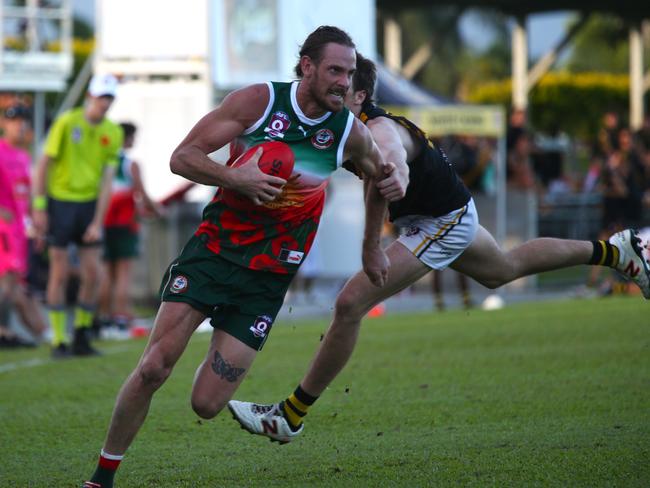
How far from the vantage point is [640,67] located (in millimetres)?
34906

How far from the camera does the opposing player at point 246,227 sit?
587cm

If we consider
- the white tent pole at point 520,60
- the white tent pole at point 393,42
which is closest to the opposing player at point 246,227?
the white tent pole at point 393,42

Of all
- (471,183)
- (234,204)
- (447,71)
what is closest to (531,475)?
(234,204)

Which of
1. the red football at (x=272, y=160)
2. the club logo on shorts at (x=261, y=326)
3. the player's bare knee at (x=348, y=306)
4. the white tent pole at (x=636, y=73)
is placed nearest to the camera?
the red football at (x=272, y=160)

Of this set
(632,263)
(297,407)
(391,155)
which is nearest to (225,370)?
(297,407)

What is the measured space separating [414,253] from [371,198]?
Result: 94 cm

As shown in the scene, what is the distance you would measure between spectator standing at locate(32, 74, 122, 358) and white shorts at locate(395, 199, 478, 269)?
5.21 m

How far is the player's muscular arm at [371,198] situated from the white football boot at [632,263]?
79.6 inches

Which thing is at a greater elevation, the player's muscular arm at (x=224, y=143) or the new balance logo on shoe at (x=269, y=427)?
the player's muscular arm at (x=224, y=143)

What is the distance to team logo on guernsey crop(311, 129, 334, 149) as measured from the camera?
6.13 meters

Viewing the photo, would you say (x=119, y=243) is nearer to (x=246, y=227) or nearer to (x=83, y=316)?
(x=83, y=316)

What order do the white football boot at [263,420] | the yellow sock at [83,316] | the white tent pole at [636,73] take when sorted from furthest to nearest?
the white tent pole at [636,73] < the yellow sock at [83,316] < the white football boot at [263,420]

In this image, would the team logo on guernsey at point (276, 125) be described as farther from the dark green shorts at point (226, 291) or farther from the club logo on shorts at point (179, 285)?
the club logo on shorts at point (179, 285)

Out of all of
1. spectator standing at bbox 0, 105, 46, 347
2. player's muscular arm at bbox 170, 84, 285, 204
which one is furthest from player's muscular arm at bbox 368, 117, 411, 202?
spectator standing at bbox 0, 105, 46, 347
